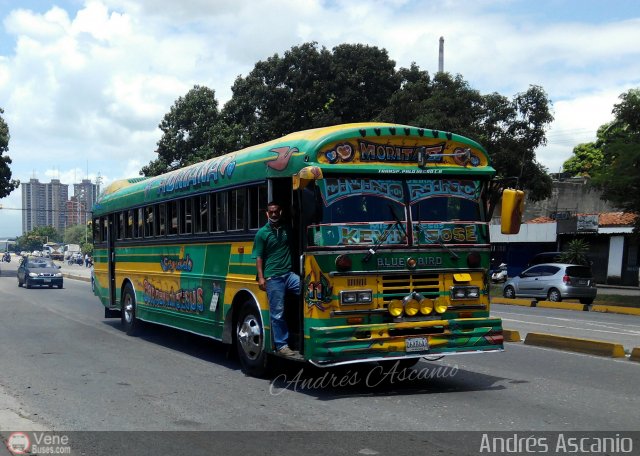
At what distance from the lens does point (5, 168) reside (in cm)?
5375

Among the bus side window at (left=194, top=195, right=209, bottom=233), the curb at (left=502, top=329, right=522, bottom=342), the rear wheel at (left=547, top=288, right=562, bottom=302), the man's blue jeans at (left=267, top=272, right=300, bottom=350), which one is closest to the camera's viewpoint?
the man's blue jeans at (left=267, top=272, right=300, bottom=350)

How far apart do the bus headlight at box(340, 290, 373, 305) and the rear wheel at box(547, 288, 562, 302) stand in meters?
20.3

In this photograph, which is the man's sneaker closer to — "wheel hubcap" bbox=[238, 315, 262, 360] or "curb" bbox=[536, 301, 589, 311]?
"wheel hubcap" bbox=[238, 315, 262, 360]

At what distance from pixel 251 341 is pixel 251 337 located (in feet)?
0.18

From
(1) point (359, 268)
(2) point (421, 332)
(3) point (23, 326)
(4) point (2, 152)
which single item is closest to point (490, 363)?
(2) point (421, 332)

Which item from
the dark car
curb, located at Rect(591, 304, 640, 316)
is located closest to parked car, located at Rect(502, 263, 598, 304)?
curb, located at Rect(591, 304, 640, 316)

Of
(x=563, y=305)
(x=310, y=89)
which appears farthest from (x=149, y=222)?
(x=310, y=89)

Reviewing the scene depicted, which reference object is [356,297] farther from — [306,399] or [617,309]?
[617,309]

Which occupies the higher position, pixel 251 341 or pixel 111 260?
pixel 111 260

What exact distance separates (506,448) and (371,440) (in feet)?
3.69

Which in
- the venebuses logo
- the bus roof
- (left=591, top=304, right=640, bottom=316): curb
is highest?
the bus roof

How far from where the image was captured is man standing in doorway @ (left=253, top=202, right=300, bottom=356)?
879 centimetres

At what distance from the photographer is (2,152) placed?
53.8 meters

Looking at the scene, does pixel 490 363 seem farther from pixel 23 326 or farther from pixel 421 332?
pixel 23 326
